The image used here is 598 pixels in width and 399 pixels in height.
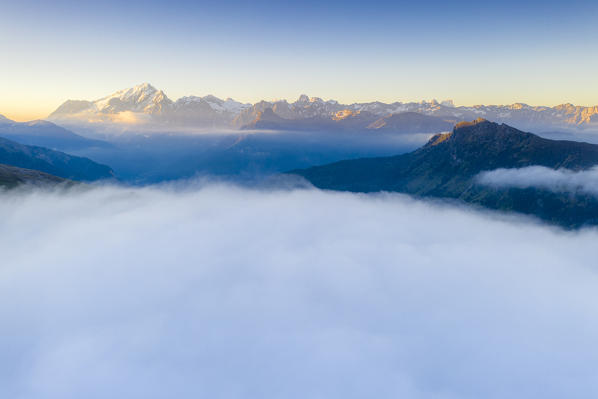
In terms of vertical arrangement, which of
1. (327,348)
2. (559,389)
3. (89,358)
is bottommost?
(559,389)

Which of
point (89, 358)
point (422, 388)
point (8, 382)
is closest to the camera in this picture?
point (8, 382)

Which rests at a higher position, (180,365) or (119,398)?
(180,365)

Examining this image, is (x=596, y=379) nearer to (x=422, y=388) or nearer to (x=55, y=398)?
(x=422, y=388)

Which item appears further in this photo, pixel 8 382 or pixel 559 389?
pixel 559 389

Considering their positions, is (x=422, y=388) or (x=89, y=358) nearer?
(x=89, y=358)

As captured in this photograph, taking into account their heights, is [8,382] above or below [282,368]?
above

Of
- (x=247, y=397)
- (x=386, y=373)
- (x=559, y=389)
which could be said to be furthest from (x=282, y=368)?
(x=559, y=389)

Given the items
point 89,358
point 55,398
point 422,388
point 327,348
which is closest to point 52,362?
point 89,358

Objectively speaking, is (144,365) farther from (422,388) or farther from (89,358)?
(422,388)

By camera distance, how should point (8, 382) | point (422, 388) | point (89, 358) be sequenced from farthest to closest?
point (422, 388)
point (89, 358)
point (8, 382)
